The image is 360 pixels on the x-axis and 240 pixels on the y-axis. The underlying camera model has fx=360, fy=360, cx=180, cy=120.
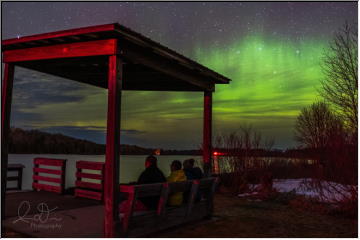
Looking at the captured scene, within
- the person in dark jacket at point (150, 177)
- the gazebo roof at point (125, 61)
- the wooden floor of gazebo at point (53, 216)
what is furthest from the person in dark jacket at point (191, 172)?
the wooden floor of gazebo at point (53, 216)

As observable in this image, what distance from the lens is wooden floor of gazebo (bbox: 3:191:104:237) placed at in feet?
21.2

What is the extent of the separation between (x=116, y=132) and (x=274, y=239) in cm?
352

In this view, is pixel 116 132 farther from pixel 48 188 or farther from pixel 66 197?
pixel 48 188

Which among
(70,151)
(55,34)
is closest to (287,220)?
(55,34)

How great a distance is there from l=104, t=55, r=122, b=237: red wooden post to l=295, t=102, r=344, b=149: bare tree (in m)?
5.42

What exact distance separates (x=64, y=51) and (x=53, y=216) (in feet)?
11.5

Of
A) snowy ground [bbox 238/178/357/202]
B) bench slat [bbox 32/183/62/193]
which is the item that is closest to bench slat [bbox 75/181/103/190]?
bench slat [bbox 32/183/62/193]

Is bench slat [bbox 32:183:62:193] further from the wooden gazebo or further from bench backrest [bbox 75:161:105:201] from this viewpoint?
the wooden gazebo

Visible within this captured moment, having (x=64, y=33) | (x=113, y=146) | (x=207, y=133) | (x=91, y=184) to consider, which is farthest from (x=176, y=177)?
(x=91, y=184)

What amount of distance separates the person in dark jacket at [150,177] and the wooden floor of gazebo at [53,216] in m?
0.97

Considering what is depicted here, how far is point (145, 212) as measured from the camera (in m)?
6.65

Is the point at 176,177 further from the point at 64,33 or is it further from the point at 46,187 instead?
the point at 46,187

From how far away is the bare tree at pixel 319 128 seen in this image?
8.75 meters

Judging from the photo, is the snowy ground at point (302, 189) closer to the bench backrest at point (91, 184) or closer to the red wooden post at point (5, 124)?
the bench backrest at point (91, 184)
